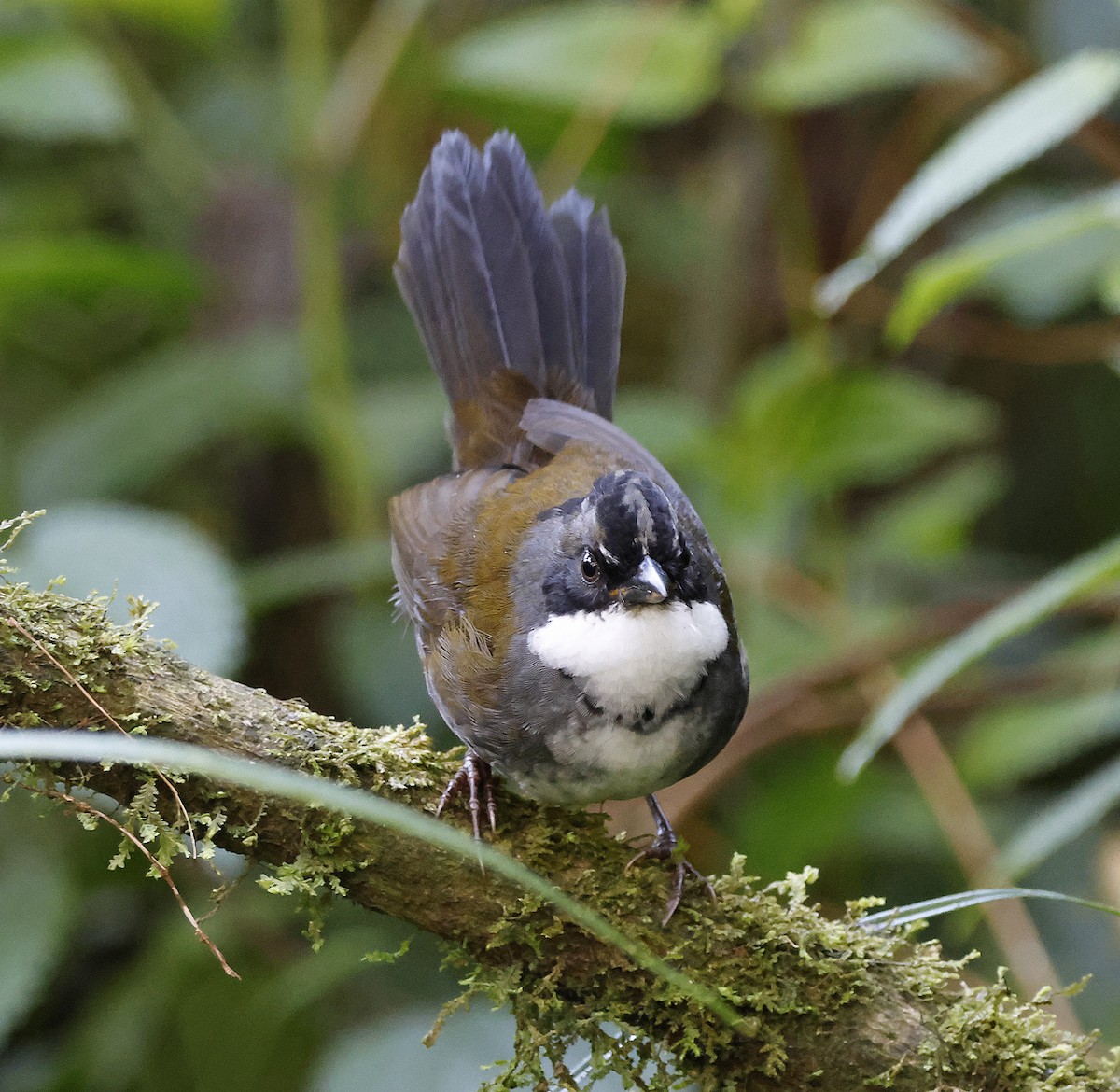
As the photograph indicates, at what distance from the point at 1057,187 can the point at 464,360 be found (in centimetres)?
244

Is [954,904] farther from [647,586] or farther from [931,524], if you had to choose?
[931,524]

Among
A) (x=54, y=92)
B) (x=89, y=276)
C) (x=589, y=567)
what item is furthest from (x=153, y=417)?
(x=589, y=567)

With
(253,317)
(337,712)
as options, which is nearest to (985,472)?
(337,712)

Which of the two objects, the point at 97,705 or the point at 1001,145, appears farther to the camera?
the point at 1001,145

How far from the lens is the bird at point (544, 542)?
2.00 metres

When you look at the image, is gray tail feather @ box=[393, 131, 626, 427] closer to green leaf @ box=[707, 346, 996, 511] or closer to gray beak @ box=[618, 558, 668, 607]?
gray beak @ box=[618, 558, 668, 607]

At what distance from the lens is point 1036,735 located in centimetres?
322

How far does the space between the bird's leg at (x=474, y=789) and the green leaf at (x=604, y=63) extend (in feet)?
6.80

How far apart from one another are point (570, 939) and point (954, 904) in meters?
0.49

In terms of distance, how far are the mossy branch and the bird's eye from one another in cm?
47

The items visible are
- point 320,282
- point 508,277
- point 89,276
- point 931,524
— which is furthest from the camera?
point 931,524

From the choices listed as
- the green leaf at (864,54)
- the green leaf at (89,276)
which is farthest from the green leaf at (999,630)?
the green leaf at (89,276)

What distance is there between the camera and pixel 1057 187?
419 cm

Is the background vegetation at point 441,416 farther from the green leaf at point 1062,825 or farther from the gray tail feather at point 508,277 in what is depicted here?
the gray tail feather at point 508,277
